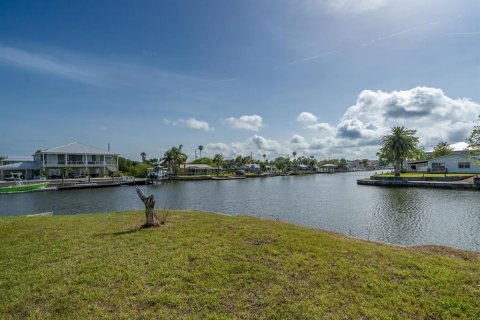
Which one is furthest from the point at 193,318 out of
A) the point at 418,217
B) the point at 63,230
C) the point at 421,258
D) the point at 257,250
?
the point at 418,217

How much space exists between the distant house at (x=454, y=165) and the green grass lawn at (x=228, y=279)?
175 feet

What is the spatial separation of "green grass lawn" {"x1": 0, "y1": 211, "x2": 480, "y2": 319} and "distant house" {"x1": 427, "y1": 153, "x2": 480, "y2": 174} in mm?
53256

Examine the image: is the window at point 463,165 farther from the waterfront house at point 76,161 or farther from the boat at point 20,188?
the boat at point 20,188

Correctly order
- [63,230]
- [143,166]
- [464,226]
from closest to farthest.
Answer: [63,230]
[464,226]
[143,166]

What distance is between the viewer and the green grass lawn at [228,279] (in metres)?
4.20

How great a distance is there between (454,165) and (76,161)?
76466 mm

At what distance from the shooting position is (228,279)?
513cm

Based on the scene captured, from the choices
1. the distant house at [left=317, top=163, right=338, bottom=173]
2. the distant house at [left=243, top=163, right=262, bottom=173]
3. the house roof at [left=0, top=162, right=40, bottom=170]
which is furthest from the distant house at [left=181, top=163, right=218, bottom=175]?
the distant house at [left=317, top=163, right=338, bottom=173]

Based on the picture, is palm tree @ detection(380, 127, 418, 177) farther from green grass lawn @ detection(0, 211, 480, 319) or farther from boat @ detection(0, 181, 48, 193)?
boat @ detection(0, 181, 48, 193)

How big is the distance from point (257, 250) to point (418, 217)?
52.1ft

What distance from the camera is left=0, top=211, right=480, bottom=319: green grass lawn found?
4199 millimetres

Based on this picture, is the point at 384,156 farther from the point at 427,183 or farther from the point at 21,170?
the point at 21,170

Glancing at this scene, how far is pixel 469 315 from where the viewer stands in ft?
13.5

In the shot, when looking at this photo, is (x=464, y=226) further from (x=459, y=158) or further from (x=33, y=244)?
(x=459, y=158)
